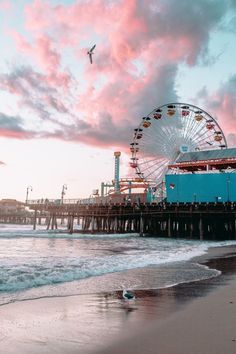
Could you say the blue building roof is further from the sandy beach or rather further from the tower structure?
the sandy beach

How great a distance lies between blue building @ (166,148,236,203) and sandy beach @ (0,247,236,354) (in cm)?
3798

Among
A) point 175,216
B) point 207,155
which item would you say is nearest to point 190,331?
point 175,216

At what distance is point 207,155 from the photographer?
52531 mm

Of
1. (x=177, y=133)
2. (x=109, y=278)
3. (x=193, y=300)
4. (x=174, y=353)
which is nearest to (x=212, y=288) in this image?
(x=193, y=300)

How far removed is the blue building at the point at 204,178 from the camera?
44.5m

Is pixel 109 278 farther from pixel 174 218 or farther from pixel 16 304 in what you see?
pixel 174 218

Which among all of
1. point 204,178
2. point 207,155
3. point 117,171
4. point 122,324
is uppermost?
point 117,171

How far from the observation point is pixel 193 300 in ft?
23.9

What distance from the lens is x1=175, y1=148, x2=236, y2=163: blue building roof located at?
50.8m

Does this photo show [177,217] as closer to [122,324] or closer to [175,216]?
[175,216]

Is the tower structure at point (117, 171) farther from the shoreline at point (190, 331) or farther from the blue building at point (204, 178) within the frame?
the shoreline at point (190, 331)

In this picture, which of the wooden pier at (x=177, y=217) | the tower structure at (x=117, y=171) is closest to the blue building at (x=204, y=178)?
the wooden pier at (x=177, y=217)

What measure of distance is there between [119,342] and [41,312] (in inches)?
88.2

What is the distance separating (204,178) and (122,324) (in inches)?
1658
